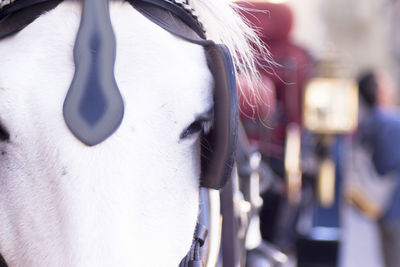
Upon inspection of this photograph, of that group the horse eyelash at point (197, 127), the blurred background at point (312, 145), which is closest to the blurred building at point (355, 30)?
the blurred background at point (312, 145)

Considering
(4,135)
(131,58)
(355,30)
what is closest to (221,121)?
(131,58)

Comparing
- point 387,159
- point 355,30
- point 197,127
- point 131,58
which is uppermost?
point 131,58

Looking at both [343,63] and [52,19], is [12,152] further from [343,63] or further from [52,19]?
[343,63]

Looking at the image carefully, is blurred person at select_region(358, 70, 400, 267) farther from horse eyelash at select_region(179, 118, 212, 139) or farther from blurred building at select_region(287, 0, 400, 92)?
blurred building at select_region(287, 0, 400, 92)

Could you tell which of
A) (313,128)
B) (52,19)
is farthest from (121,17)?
(313,128)

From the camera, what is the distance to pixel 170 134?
0.73 meters

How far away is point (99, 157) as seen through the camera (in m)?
0.66

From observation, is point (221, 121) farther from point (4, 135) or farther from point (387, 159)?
point (387, 159)

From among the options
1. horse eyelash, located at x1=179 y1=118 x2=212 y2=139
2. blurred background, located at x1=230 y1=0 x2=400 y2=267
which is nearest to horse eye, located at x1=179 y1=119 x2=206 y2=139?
horse eyelash, located at x1=179 y1=118 x2=212 y2=139

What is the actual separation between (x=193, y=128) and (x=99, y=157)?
0.17 m

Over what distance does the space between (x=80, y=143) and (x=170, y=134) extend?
0.39 feet

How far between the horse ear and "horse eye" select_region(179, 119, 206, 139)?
2 cm

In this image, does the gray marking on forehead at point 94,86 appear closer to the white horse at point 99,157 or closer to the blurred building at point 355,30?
the white horse at point 99,157

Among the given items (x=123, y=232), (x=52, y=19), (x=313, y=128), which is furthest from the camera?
(x=313, y=128)
